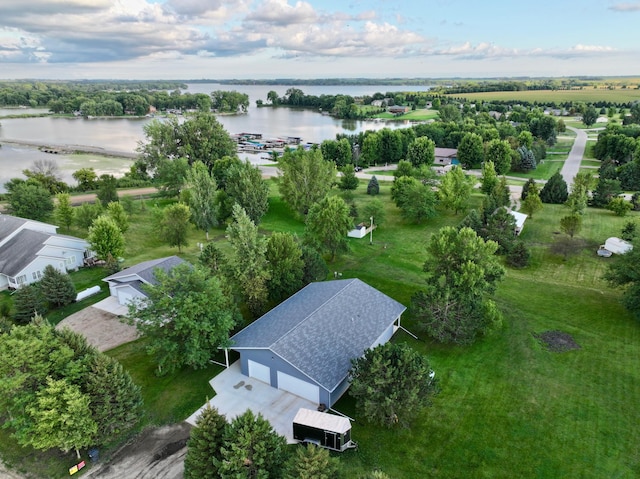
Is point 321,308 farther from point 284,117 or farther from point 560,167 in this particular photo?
point 284,117

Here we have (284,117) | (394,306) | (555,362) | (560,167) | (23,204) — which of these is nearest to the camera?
(555,362)

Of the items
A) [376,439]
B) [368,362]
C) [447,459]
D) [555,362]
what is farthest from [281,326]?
[555,362]

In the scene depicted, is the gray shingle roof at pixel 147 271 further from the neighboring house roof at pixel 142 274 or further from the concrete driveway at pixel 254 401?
the concrete driveway at pixel 254 401

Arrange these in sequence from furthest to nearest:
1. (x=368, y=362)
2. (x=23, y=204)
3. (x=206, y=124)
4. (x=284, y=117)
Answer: (x=284, y=117) < (x=206, y=124) < (x=23, y=204) < (x=368, y=362)

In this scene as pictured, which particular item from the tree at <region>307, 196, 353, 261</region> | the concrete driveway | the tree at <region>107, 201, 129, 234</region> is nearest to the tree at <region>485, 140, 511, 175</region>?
the tree at <region>307, 196, 353, 261</region>

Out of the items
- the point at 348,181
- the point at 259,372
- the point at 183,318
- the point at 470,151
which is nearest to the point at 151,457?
the point at 183,318

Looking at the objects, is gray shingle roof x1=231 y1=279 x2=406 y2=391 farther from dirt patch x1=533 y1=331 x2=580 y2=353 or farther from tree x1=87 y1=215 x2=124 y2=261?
tree x1=87 y1=215 x2=124 y2=261

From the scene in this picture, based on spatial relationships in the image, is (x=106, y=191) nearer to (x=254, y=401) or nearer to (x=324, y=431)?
(x=254, y=401)
